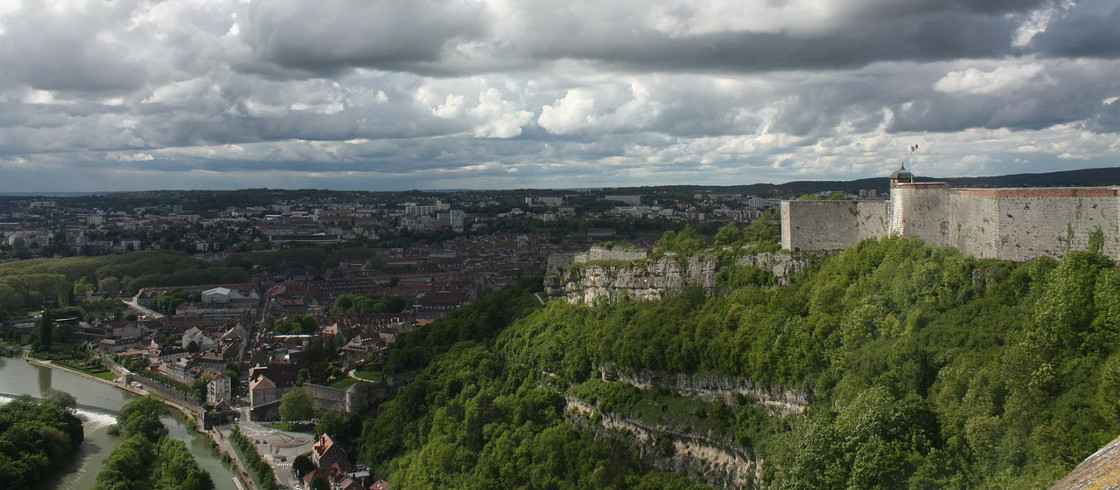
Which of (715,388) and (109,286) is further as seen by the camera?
(109,286)

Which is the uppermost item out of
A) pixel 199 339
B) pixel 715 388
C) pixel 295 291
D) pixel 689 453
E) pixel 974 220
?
pixel 974 220

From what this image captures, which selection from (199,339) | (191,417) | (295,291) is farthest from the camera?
(295,291)

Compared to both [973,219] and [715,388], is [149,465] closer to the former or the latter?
[715,388]

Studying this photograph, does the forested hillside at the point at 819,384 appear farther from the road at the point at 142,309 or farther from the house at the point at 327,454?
the road at the point at 142,309

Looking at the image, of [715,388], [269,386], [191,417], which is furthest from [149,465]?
[715,388]

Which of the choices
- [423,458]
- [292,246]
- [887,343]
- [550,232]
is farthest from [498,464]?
[292,246]

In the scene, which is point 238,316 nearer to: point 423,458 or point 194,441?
point 194,441
